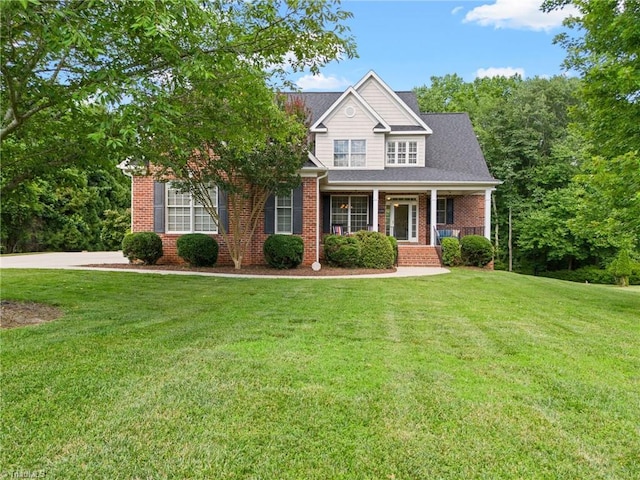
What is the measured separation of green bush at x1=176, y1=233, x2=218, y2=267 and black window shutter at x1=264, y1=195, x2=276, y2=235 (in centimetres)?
177

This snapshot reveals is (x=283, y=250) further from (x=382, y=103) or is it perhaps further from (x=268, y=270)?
(x=382, y=103)

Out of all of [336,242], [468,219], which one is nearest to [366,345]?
[336,242]

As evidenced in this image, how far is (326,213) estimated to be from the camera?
17312mm

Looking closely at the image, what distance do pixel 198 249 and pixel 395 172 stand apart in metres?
8.81

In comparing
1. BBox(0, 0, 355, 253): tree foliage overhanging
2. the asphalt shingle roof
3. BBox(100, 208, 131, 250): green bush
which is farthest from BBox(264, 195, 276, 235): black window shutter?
BBox(100, 208, 131, 250): green bush

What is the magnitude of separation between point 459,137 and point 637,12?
493 inches

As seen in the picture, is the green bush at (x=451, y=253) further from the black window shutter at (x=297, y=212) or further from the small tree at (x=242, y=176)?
the small tree at (x=242, y=176)

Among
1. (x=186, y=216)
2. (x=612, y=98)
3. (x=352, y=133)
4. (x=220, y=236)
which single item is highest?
(x=352, y=133)

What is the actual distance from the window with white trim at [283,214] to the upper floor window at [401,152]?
254 inches

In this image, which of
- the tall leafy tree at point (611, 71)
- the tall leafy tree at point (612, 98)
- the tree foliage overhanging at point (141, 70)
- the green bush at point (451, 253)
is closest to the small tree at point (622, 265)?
the green bush at point (451, 253)

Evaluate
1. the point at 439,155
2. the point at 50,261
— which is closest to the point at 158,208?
the point at 50,261

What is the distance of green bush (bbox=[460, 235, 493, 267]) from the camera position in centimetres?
1475

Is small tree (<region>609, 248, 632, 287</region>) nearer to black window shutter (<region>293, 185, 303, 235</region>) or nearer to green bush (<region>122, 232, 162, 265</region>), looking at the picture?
black window shutter (<region>293, 185, 303, 235</region>)

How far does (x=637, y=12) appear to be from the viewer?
6.73m
